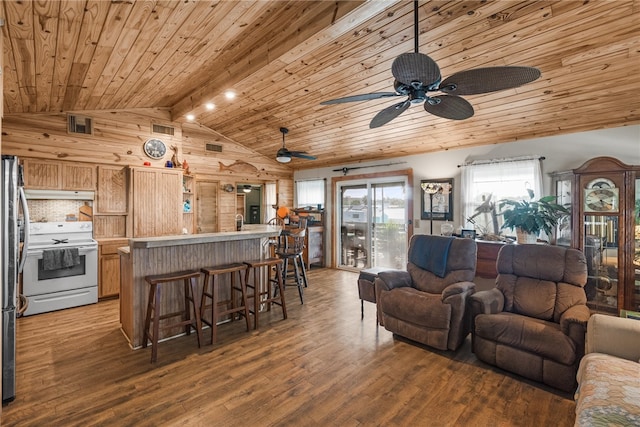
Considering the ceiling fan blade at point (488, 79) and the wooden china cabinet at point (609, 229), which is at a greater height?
the ceiling fan blade at point (488, 79)

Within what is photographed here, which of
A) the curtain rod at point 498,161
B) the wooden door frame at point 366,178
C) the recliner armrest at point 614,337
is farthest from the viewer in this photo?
the wooden door frame at point 366,178

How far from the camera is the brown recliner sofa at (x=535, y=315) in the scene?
7.54 ft

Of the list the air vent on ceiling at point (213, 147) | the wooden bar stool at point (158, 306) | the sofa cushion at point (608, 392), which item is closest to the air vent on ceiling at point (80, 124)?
the air vent on ceiling at point (213, 147)

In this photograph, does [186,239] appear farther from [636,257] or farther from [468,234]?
[636,257]

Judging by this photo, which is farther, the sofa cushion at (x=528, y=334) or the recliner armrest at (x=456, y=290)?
the recliner armrest at (x=456, y=290)

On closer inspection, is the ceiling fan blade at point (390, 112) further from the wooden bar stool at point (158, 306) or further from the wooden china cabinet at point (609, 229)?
the wooden china cabinet at point (609, 229)

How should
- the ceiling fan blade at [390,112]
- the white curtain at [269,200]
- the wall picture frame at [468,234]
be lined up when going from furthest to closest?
the white curtain at [269,200]
the wall picture frame at [468,234]
the ceiling fan blade at [390,112]

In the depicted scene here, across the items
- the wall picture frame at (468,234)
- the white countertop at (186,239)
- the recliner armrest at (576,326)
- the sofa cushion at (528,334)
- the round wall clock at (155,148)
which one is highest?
the round wall clock at (155,148)

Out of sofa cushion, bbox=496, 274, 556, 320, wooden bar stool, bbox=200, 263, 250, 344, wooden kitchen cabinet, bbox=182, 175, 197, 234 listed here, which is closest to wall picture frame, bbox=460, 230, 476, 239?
sofa cushion, bbox=496, 274, 556, 320

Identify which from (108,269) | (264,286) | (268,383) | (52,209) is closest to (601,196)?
(268,383)

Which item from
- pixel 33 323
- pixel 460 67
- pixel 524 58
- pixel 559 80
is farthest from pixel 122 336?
pixel 559 80

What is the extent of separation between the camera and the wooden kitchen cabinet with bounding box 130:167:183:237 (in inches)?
193

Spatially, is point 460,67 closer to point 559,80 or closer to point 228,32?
point 559,80

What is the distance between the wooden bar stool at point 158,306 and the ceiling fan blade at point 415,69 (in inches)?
100
